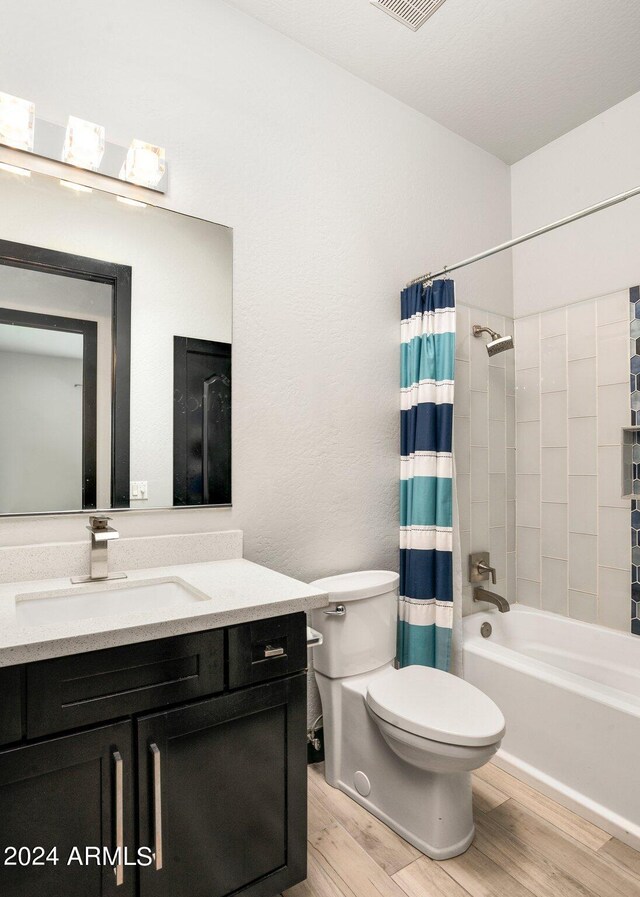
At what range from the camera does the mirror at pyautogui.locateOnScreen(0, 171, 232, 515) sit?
4.81 feet

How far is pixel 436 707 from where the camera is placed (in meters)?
1.57

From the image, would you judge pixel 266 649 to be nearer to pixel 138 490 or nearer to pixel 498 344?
pixel 138 490

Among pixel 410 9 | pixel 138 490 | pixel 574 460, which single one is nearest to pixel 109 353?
pixel 138 490

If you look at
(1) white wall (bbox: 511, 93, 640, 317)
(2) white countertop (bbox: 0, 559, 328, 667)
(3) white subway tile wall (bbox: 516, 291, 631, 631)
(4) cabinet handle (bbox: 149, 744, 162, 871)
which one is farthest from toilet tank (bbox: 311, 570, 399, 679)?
(1) white wall (bbox: 511, 93, 640, 317)

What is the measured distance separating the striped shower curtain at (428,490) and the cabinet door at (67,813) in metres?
1.31

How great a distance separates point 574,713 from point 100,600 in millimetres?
Answer: 1633

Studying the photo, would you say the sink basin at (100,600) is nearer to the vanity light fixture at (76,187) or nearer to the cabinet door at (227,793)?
the cabinet door at (227,793)

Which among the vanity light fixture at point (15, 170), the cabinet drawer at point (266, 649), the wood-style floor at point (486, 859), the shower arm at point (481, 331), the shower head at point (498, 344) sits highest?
the vanity light fixture at point (15, 170)

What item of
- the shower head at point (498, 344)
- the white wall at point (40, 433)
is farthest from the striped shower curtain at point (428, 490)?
the white wall at point (40, 433)

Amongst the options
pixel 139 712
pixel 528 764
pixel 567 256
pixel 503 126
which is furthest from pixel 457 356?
pixel 139 712

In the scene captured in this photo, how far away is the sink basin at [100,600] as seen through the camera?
51.2 inches

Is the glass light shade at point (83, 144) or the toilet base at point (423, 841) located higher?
the glass light shade at point (83, 144)

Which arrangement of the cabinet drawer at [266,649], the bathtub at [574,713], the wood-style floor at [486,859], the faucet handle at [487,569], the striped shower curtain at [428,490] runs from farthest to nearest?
the faucet handle at [487,569] < the striped shower curtain at [428,490] < the bathtub at [574,713] < the wood-style floor at [486,859] < the cabinet drawer at [266,649]

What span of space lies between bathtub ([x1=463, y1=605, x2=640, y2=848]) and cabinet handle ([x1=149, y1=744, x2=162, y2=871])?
1.42 m
